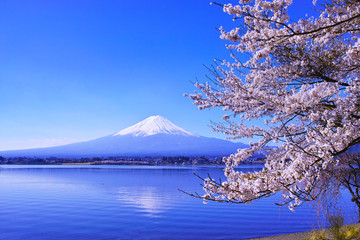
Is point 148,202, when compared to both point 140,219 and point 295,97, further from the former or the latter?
point 295,97

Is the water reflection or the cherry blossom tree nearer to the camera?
the cherry blossom tree

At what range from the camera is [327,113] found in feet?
10.6

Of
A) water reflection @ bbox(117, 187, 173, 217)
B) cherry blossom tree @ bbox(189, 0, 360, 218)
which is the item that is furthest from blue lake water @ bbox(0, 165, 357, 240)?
cherry blossom tree @ bbox(189, 0, 360, 218)

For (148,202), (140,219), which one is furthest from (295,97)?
(148,202)

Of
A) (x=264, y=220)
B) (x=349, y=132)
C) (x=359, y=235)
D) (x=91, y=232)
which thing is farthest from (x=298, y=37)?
(x=264, y=220)

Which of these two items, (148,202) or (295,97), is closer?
(295,97)

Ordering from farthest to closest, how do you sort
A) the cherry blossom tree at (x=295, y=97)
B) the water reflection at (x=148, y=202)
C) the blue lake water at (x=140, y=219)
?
the water reflection at (x=148, y=202) < the blue lake water at (x=140, y=219) < the cherry blossom tree at (x=295, y=97)

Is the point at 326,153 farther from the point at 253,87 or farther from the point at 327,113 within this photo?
the point at 253,87

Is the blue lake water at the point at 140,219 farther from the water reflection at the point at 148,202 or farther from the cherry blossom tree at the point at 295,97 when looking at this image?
the cherry blossom tree at the point at 295,97

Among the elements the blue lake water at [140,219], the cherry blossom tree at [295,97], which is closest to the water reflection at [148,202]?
the blue lake water at [140,219]

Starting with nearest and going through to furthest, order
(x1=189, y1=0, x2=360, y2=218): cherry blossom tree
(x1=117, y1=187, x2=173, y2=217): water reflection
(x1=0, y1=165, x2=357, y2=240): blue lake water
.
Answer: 1. (x1=189, y1=0, x2=360, y2=218): cherry blossom tree
2. (x1=0, y1=165, x2=357, y2=240): blue lake water
3. (x1=117, y1=187, x2=173, y2=217): water reflection

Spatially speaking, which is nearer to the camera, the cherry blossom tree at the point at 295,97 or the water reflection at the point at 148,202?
the cherry blossom tree at the point at 295,97

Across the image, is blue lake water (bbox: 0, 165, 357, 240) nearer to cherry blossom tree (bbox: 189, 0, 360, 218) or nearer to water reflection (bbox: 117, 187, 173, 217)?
water reflection (bbox: 117, 187, 173, 217)

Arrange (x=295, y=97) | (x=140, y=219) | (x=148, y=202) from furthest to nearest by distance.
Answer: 1. (x=148, y=202)
2. (x=140, y=219)
3. (x=295, y=97)
